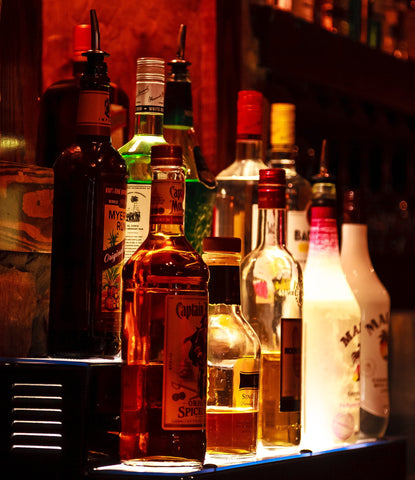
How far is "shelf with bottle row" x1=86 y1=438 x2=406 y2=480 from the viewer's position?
96 centimetres

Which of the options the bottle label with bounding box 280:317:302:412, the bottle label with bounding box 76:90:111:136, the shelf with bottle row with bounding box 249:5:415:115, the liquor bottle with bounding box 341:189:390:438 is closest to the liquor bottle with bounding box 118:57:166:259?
the bottle label with bounding box 76:90:111:136

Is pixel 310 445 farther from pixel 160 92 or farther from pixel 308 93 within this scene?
pixel 308 93

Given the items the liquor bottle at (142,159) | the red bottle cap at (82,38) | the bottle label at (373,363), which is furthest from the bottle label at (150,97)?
the bottle label at (373,363)

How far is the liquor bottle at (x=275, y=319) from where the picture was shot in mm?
1162

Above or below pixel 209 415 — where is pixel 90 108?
above

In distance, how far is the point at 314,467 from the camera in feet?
3.76

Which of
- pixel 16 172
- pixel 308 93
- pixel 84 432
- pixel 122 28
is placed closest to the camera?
pixel 84 432

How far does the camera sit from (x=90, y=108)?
1059 millimetres

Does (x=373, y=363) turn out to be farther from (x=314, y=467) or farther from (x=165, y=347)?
(x=165, y=347)

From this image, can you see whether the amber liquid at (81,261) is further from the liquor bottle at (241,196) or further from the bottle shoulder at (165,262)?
the liquor bottle at (241,196)

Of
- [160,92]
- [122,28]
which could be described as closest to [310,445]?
[160,92]

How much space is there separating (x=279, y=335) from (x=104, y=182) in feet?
0.98

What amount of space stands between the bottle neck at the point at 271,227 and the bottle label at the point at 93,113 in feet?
0.82

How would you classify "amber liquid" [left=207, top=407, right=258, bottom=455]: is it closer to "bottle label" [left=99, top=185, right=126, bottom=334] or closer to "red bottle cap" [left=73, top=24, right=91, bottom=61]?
"bottle label" [left=99, top=185, right=126, bottom=334]
